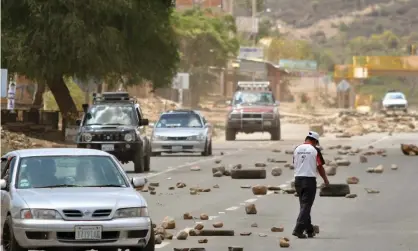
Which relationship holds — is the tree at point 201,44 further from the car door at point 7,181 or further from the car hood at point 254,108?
the car door at point 7,181

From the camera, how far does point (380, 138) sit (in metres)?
68.8

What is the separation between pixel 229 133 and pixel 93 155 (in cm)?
4781

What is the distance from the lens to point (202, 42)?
109 m

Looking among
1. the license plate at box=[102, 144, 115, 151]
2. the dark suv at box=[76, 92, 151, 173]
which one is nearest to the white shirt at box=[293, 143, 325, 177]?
the dark suv at box=[76, 92, 151, 173]

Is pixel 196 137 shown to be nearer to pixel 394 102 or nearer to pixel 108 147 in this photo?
pixel 108 147

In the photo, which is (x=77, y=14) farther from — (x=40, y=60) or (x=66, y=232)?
(x=66, y=232)

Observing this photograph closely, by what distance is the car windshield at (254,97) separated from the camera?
209 ft

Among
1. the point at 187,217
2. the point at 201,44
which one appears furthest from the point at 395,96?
the point at 187,217

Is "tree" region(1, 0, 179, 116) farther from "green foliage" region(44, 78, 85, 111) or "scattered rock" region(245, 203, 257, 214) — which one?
"scattered rock" region(245, 203, 257, 214)

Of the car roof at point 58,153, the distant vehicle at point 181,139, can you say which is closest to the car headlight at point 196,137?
the distant vehicle at point 181,139

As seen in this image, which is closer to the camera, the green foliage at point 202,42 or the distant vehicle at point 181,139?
the distant vehicle at point 181,139

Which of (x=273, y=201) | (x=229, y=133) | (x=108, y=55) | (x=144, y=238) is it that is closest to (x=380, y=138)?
(x=229, y=133)

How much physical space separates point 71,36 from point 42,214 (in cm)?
3835

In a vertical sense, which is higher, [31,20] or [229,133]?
[31,20]
